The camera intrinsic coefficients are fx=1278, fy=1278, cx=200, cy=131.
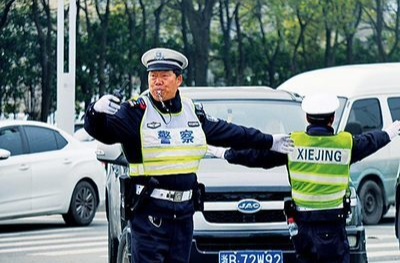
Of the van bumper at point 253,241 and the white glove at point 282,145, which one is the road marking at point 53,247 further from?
the white glove at point 282,145

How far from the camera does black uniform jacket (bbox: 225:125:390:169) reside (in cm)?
790

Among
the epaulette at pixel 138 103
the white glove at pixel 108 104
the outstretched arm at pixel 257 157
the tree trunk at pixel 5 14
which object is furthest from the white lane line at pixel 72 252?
the tree trunk at pixel 5 14

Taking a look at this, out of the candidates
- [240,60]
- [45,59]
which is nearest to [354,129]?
[45,59]

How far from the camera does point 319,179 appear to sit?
784 centimetres

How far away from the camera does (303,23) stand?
46.9m

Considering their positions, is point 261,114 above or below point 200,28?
below

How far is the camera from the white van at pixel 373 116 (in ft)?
59.8

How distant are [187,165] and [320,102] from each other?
3.16ft

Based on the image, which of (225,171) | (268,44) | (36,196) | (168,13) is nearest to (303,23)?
(268,44)

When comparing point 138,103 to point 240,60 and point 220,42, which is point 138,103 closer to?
point 240,60

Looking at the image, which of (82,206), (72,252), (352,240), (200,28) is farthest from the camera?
(200,28)

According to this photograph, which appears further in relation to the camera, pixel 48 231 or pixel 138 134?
pixel 48 231

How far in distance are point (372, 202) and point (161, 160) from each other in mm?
11360

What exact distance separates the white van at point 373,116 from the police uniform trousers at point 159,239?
10820 millimetres
